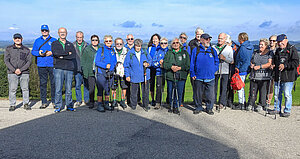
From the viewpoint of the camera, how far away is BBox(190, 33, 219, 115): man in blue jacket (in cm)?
754

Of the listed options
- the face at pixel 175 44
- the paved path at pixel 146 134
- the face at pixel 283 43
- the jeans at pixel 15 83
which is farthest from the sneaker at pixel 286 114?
the jeans at pixel 15 83

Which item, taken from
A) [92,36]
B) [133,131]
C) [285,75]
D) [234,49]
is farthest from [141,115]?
[285,75]

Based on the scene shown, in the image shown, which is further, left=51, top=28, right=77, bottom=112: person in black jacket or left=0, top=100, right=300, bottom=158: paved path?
left=51, top=28, right=77, bottom=112: person in black jacket

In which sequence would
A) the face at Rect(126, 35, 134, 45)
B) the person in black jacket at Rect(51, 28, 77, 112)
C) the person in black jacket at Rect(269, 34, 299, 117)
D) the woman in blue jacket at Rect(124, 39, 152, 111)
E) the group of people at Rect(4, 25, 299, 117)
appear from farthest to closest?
the face at Rect(126, 35, 134, 45)
the woman in blue jacket at Rect(124, 39, 152, 111)
the person in black jacket at Rect(51, 28, 77, 112)
the group of people at Rect(4, 25, 299, 117)
the person in black jacket at Rect(269, 34, 299, 117)

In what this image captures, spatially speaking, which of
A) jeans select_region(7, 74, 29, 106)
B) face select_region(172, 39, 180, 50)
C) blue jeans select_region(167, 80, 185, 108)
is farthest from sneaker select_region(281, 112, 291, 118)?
jeans select_region(7, 74, 29, 106)

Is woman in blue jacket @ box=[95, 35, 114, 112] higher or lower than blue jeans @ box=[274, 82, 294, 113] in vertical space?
higher

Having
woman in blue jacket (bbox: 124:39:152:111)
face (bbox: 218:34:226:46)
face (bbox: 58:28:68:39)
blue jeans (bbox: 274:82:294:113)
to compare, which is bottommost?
blue jeans (bbox: 274:82:294:113)

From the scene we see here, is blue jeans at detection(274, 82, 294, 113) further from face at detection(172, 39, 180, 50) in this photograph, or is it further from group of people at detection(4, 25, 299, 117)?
face at detection(172, 39, 180, 50)

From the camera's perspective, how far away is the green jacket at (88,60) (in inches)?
326

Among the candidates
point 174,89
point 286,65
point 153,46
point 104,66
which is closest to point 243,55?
point 286,65

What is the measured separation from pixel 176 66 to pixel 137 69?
1.22m

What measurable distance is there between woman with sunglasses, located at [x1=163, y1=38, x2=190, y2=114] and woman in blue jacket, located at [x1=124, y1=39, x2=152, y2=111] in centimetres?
69

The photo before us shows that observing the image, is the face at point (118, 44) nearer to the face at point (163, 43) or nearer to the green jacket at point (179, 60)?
the face at point (163, 43)

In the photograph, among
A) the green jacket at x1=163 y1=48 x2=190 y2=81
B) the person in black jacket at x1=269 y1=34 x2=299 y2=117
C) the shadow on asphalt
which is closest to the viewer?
the shadow on asphalt
